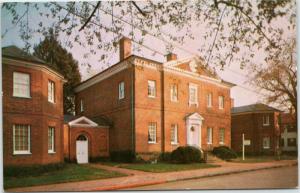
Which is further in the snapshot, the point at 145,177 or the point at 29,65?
the point at 145,177

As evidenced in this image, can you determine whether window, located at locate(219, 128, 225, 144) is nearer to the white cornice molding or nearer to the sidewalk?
the sidewalk

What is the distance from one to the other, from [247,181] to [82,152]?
2.57 meters

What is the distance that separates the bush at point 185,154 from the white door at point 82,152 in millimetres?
1355

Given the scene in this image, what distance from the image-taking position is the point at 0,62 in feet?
21.5

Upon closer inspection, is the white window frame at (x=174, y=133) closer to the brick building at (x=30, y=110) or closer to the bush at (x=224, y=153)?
the bush at (x=224, y=153)

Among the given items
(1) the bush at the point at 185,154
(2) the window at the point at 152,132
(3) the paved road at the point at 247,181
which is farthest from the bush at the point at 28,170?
(1) the bush at the point at 185,154

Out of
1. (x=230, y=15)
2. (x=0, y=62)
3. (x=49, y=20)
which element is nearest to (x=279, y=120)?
(x=230, y=15)

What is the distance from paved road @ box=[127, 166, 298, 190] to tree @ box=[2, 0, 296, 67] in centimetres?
177

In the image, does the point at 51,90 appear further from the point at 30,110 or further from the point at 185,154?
the point at 185,154

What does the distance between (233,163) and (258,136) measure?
618 millimetres

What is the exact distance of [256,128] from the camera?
7375 mm

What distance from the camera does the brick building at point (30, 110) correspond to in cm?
657

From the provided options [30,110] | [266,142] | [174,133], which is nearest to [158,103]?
[174,133]

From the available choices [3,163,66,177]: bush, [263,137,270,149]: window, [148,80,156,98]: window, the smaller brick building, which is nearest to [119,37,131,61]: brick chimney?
[148,80,156,98]: window
